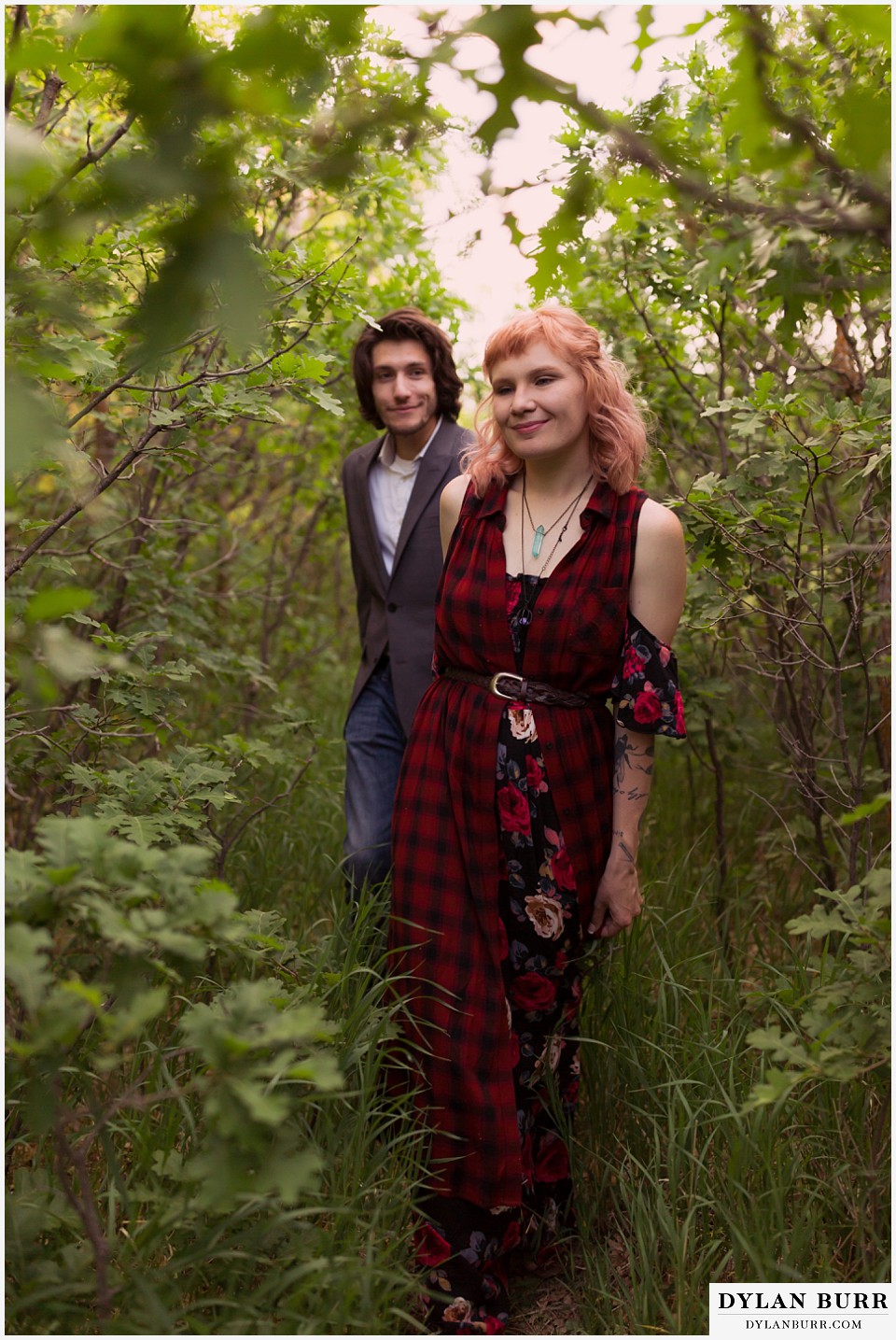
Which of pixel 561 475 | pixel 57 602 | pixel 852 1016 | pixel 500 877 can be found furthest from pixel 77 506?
pixel 852 1016

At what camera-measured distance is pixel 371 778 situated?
10.3 feet

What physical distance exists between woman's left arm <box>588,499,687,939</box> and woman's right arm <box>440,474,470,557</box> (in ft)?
1.71

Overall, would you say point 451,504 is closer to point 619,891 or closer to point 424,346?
point 424,346

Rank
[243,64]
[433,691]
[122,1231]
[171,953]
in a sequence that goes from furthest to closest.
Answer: [433,691], [122,1231], [171,953], [243,64]

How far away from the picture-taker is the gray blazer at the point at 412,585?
10.4 feet

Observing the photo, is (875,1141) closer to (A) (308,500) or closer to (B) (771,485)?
(B) (771,485)

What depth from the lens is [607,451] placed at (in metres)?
→ 2.39

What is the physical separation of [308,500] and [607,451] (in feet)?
10.7

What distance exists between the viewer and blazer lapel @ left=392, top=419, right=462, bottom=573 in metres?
3.21

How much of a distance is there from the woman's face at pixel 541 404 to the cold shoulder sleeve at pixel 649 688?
1.47 feet

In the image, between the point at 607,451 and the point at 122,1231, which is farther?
the point at 607,451

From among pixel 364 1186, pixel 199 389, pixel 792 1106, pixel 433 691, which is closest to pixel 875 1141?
pixel 792 1106

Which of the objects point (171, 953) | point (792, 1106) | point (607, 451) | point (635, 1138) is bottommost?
point (635, 1138)

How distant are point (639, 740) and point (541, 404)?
78 cm
